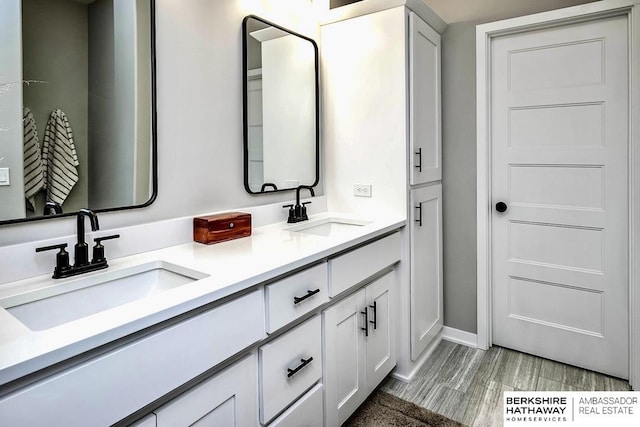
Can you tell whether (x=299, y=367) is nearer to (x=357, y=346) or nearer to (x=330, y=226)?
(x=357, y=346)

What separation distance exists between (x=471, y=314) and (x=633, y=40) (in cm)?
173

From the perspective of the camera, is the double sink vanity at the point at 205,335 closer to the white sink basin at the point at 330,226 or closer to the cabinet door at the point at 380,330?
the cabinet door at the point at 380,330

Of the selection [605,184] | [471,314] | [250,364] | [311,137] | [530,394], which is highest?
[311,137]

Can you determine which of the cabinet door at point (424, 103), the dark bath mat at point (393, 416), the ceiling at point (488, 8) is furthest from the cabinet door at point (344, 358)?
the ceiling at point (488, 8)

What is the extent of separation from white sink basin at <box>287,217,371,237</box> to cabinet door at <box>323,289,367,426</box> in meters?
0.45

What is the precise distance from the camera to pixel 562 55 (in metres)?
2.35

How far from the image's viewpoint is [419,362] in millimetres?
2465

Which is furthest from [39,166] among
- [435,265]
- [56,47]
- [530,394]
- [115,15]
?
[530,394]

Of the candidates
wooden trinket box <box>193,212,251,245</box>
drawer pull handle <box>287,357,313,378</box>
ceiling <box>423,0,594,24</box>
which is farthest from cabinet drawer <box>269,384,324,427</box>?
ceiling <box>423,0,594,24</box>

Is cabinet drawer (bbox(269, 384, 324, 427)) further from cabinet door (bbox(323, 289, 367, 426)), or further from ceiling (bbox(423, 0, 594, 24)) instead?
ceiling (bbox(423, 0, 594, 24))

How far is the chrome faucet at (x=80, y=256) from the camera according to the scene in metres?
1.26

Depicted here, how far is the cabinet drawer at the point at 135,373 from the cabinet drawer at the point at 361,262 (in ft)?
Result: 1.61

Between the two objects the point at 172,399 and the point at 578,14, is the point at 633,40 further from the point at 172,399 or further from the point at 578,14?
the point at 172,399

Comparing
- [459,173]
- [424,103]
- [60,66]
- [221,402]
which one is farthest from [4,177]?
[459,173]
